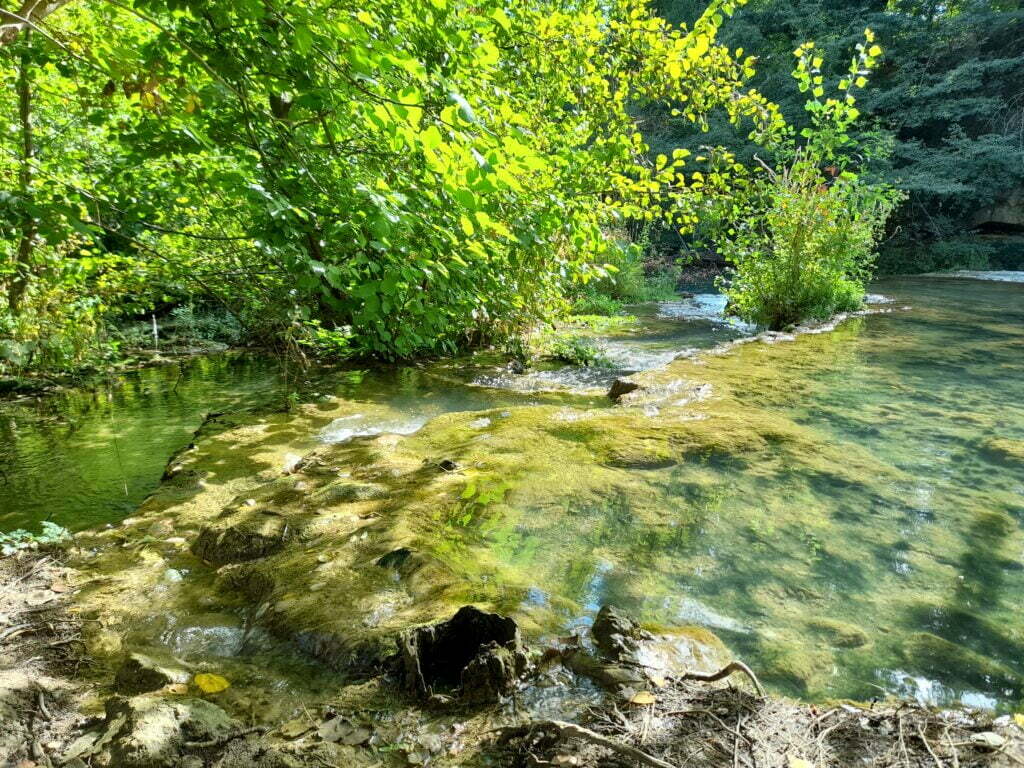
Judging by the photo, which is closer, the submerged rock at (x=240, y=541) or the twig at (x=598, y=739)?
the twig at (x=598, y=739)

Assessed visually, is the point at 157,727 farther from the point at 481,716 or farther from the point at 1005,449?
the point at 1005,449

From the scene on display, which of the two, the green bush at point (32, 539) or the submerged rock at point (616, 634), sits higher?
the submerged rock at point (616, 634)

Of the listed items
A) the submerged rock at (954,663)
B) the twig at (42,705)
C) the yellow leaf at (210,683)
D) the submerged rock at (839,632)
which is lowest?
the submerged rock at (954,663)

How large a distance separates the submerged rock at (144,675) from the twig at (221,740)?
0.39 meters

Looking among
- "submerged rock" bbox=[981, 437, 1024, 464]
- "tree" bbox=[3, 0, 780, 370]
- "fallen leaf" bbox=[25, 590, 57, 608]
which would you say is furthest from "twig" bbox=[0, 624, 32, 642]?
"submerged rock" bbox=[981, 437, 1024, 464]

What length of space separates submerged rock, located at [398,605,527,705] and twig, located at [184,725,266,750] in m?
0.41

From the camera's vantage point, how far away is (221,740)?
53.9 inches

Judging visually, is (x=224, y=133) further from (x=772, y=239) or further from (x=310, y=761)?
(x=772, y=239)

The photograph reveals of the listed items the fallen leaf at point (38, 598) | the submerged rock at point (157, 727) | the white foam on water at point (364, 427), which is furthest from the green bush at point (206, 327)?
the submerged rock at point (157, 727)

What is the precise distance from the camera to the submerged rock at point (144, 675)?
64.7 inches

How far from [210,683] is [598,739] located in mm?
1143

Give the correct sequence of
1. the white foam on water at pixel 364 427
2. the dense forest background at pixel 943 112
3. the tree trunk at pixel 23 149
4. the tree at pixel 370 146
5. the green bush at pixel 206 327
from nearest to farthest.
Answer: the tree at pixel 370 146 → the white foam on water at pixel 364 427 → the tree trunk at pixel 23 149 → the green bush at pixel 206 327 → the dense forest background at pixel 943 112

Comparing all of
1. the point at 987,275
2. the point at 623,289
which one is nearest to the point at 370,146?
the point at 623,289

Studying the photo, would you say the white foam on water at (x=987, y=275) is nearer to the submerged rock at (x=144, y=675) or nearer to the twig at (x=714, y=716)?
the twig at (x=714, y=716)
